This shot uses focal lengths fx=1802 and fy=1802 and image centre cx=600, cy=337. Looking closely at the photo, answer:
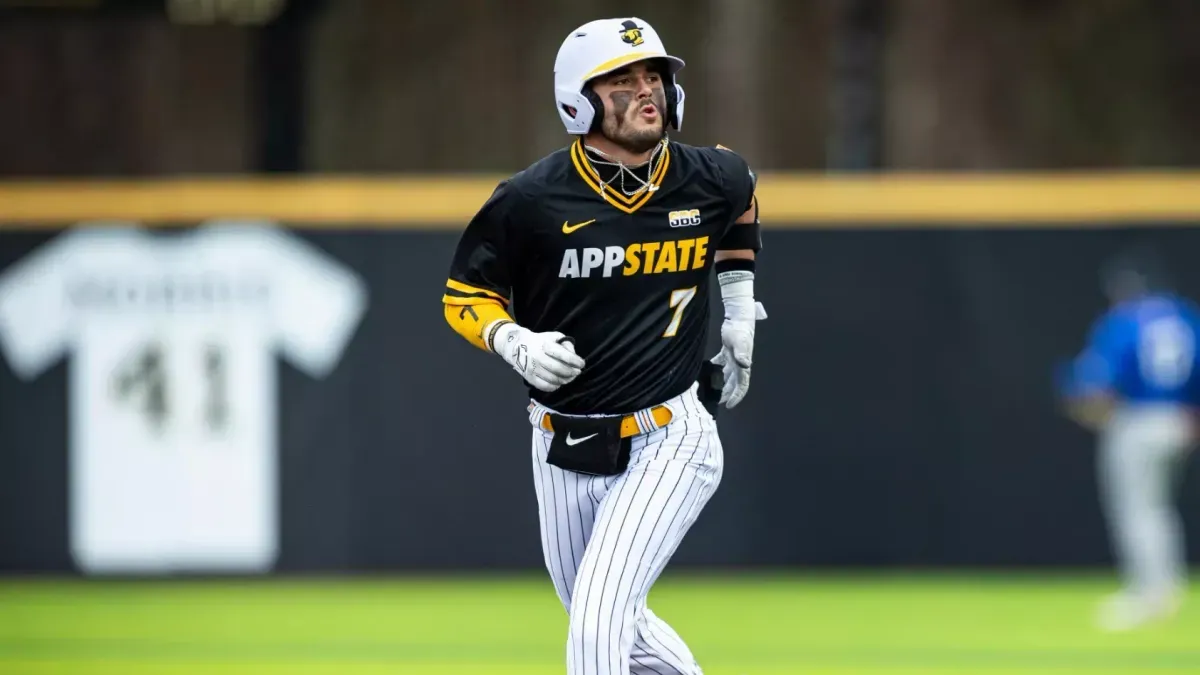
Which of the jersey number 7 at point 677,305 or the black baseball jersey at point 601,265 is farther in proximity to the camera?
the jersey number 7 at point 677,305

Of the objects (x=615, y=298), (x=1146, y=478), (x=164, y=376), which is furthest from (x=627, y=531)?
(x=164, y=376)

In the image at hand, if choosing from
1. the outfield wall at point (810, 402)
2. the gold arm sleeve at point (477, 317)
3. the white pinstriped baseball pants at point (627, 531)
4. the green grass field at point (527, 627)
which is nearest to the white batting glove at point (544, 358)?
the gold arm sleeve at point (477, 317)

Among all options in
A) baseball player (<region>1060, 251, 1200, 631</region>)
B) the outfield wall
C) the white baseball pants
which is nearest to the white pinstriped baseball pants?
baseball player (<region>1060, 251, 1200, 631</region>)

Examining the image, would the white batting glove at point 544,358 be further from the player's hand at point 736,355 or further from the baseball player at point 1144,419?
the baseball player at point 1144,419

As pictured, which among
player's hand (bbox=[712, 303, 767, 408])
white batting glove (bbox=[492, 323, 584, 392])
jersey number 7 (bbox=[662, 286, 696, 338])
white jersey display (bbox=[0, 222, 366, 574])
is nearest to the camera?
white batting glove (bbox=[492, 323, 584, 392])

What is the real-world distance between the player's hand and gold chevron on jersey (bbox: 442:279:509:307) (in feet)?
2.77

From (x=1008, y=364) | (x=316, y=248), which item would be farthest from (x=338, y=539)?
(x=1008, y=364)

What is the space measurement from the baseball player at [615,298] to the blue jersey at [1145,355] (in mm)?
5523

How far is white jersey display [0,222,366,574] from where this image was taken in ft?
38.6

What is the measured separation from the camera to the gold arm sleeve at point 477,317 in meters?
5.60

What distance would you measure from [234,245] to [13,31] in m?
6.56

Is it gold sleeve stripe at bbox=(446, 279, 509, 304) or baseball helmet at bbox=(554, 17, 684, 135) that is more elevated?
baseball helmet at bbox=(554, 17, 684, 135)

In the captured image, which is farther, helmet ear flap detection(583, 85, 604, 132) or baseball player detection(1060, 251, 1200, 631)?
baseball player detection(1060, 251, 1200, 631)

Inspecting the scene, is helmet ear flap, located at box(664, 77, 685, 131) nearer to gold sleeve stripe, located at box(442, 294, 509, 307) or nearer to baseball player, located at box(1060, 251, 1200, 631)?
gold sleeve stripe, located at box(442, 294, 509, 307)
